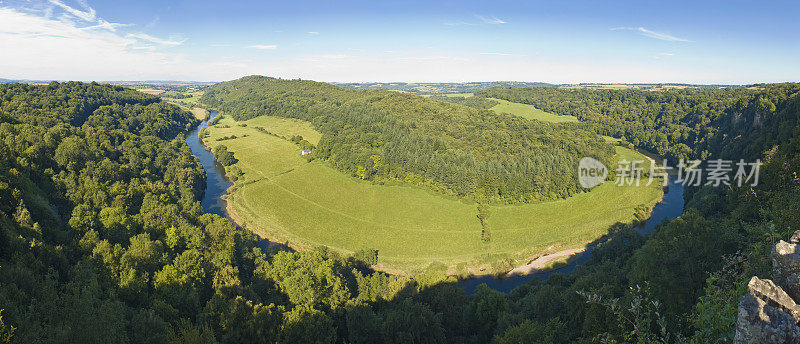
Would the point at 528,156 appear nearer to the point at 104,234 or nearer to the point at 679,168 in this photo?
the point at 679,168

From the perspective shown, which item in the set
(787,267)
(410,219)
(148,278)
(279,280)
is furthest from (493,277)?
(148,278)

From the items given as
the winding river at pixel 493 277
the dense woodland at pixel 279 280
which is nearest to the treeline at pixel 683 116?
the winding river at pixel 493 277

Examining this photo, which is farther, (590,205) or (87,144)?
(590,205)

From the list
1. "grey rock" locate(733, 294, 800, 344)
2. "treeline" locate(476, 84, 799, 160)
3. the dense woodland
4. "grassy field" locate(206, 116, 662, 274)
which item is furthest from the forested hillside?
"grey rock" locate(733, 294, 800, 344)

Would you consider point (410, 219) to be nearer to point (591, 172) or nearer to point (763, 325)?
point (591, 172)

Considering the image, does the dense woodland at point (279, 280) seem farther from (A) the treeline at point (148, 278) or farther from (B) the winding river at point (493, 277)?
(B) the winding river at point (493, 277)

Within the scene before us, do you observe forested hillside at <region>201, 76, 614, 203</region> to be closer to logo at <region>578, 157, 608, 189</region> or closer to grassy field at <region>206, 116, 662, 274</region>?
logo at <region>578, 157, 608, 189</region>

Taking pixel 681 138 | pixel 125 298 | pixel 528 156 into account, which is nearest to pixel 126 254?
pixel 125 298
